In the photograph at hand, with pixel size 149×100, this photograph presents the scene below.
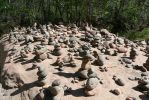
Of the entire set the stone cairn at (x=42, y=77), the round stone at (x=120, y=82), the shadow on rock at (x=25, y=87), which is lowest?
the shadow on rock at (x=25, y=87)

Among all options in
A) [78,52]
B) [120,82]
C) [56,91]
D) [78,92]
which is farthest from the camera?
[78,52]

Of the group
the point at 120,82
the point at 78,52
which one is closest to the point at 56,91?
the point at 120,82

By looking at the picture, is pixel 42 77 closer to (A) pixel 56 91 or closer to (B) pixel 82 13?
(A) pixel 56 91

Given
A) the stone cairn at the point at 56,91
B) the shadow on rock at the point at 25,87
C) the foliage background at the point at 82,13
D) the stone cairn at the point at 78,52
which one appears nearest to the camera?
the stone cairn at the point at 56,91

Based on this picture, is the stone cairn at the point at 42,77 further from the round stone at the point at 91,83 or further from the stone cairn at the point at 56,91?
the round stone at the point at 91,83

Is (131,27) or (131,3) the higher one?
(131,3)

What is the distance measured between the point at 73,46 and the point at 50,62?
91 centimetres

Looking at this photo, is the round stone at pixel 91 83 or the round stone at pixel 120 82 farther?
the round stone at pixel 120 82

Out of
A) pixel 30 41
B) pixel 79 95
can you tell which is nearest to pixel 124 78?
pixel 79 95

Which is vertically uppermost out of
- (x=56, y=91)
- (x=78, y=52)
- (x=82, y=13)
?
(x=82, y=13)

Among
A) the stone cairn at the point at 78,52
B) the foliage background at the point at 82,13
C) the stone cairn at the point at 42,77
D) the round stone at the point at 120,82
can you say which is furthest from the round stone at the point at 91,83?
the foliage background at the point at 82,13

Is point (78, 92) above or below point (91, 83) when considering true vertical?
below

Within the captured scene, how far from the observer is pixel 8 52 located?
282 inches

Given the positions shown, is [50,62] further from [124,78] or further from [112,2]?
[112,2]
